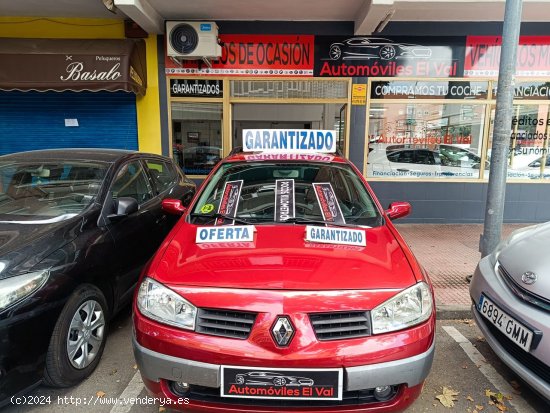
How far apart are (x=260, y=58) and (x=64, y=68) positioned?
335 cm

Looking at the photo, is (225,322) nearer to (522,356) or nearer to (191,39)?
(522,356)

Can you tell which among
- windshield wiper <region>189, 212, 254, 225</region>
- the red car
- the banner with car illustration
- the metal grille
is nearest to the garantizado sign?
the metal grille

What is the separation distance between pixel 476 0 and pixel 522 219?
4.07 metres

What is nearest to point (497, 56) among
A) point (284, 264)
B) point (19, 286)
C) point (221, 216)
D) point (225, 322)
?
point (221, 216)

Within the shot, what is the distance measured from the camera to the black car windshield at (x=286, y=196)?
2.82 metres

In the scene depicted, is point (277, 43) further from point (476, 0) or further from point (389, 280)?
point (389, 280)

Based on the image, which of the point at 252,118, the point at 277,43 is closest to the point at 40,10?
the point at 277,43

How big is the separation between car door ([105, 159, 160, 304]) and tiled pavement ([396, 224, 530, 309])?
2962mm

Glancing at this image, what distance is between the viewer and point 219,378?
1.84 m

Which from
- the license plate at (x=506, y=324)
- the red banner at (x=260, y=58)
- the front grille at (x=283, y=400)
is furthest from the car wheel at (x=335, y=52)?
the front grille at (x=283, y=400)

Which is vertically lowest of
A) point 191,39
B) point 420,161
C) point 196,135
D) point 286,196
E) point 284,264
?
point 284,264

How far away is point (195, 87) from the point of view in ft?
23.4

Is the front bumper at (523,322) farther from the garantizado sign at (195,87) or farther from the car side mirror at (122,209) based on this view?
the garantizado sign at (195,87)

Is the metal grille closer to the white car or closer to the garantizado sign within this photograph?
the garantizado sign
